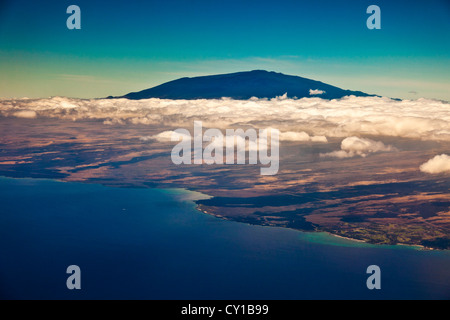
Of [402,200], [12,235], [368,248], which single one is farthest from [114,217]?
[402,200]

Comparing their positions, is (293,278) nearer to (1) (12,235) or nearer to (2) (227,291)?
(2) (227,291)

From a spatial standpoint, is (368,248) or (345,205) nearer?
(368,248)
